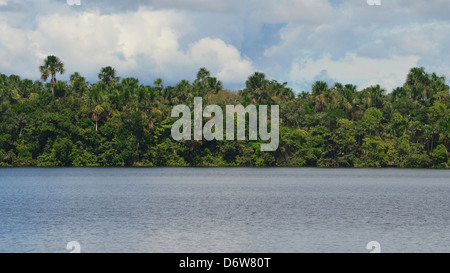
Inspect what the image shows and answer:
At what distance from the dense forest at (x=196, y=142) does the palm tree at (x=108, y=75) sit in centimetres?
23

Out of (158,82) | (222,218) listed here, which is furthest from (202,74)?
(222,218)

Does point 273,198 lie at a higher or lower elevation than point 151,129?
lower

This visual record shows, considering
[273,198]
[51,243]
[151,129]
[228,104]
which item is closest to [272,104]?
[228,104]

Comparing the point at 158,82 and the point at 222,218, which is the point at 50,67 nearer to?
the point at 158,82

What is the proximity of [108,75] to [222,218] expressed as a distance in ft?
344

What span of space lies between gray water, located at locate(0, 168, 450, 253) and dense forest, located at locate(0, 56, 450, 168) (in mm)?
47207

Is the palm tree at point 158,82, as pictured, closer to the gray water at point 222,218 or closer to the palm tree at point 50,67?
the palm tree at point 50,67

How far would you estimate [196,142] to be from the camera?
4909 inches

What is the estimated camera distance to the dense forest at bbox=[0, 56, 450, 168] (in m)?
120

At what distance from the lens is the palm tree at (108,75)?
143 meters

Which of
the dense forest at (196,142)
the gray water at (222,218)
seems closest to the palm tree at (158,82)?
the dense forest at (196,142)
